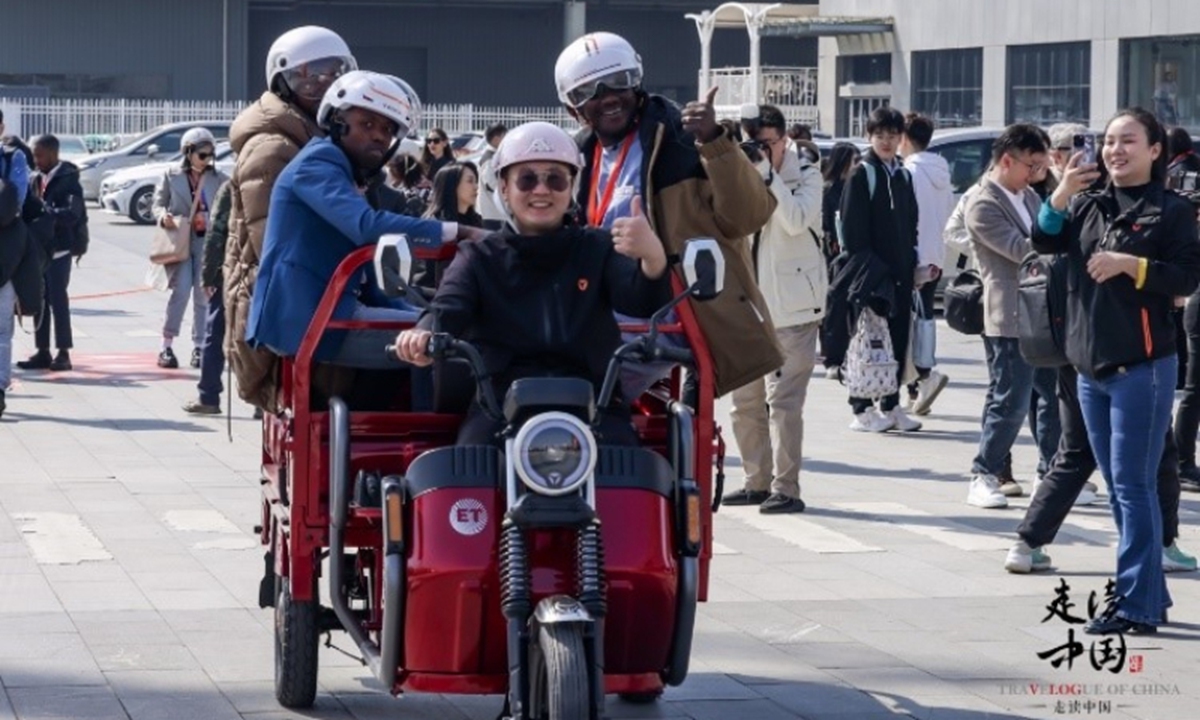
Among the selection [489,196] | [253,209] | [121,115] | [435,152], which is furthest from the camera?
[121,115]

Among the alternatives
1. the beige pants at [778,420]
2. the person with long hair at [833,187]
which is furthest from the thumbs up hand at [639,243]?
the person with long hair at [833,187]

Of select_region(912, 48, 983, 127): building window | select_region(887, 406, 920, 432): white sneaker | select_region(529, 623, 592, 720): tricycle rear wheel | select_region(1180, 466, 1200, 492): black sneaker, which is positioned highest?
select_region(912, 48, 983, 127): building window

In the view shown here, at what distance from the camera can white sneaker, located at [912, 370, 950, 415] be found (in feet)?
48.2

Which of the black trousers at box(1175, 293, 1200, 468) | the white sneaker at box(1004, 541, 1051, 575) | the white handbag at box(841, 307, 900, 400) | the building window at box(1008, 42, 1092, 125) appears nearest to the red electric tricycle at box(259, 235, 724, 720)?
the white sneaker at box(1004, 541, 1051, 575)

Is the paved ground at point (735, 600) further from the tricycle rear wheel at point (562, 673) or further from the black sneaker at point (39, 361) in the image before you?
the black sneaker at point (39, 361)

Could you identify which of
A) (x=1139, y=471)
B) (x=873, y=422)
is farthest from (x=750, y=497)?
(x=1139, y=471)

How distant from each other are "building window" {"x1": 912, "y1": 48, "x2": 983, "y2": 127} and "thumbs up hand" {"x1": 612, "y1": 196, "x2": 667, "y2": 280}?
4449 cm

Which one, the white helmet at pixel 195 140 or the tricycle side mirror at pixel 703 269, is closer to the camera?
the tricycle side mirror at pixel 703 269

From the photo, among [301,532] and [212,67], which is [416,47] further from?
[301,532]

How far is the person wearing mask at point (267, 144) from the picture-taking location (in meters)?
6.98

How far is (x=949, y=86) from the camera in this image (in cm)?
5206

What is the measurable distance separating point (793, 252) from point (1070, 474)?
117 inches

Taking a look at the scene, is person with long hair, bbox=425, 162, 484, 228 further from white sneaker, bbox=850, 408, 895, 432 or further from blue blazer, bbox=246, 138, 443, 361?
blue blazer, bbox=246, 138, 443, 361

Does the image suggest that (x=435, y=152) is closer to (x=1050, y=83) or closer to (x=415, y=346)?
(x=415, y=346)
